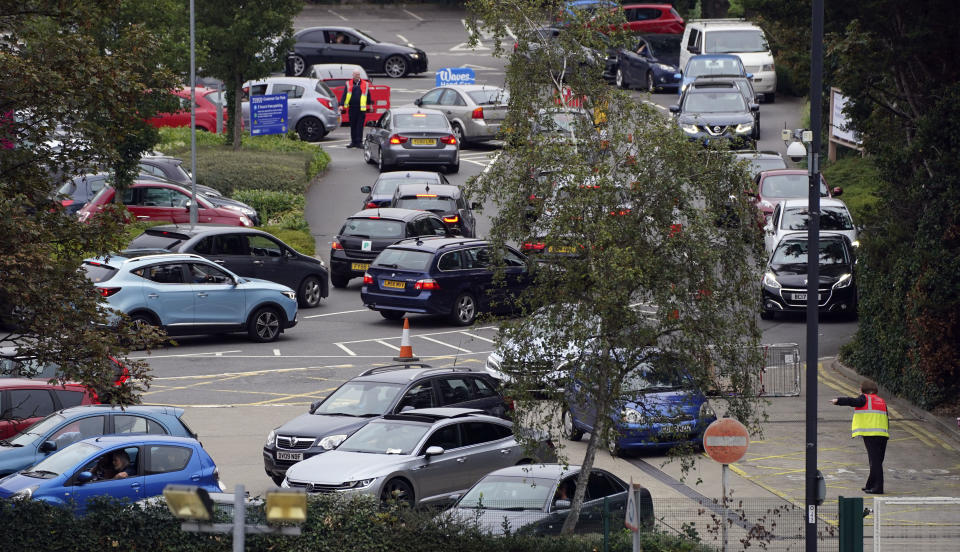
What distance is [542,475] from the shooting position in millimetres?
14266

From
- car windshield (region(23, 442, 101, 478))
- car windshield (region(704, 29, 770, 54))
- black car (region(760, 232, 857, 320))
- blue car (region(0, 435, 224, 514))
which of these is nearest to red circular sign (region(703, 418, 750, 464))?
blue car (region(0, 435, 224, 514))

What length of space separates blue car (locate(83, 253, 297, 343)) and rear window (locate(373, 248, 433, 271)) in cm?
200

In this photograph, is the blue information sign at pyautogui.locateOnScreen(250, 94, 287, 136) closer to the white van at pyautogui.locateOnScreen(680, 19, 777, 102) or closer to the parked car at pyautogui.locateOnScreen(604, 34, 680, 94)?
the parked car at pyautogui.locateOnScreen(604, 34, 680, 94)

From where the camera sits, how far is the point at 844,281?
26.8 metres

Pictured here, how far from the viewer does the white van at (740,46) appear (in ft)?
146

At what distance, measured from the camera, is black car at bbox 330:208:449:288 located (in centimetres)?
2836

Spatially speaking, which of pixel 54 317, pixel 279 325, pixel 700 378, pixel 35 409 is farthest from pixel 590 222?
pixel 279 325

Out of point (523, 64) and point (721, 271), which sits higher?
point (523, 64)

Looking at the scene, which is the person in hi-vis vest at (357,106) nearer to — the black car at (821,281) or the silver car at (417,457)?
the black car at (821,281)

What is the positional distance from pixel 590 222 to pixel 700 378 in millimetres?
1824

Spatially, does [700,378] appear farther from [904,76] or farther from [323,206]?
[323,206]

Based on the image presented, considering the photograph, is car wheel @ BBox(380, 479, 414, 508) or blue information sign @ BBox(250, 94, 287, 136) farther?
blue information sign @ BBox(250, 94, 287, 136)

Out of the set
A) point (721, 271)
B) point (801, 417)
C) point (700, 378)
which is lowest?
point (801, 417)

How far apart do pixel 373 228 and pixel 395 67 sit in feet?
77.1
